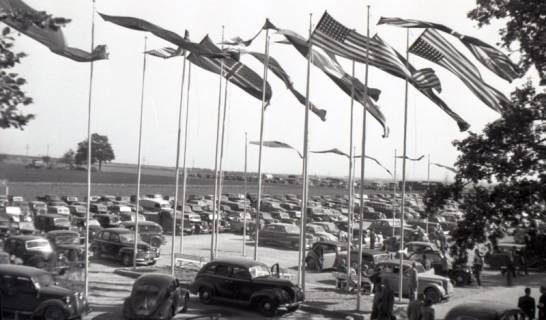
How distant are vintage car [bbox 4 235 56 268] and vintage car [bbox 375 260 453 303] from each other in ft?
42.3

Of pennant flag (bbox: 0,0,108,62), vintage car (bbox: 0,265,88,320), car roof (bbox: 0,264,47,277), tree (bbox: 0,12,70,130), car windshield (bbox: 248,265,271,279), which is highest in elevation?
pennant flag (bbox: 0,0,108,62)

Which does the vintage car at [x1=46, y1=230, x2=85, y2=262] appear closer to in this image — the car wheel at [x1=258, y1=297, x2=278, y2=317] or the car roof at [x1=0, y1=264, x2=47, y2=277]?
the car roof at [x1=0, y1=264, x2=47, y2=277]

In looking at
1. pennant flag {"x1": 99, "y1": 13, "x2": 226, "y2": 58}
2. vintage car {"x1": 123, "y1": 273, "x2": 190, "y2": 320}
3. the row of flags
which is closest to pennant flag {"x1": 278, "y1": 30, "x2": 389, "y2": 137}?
the row of flags

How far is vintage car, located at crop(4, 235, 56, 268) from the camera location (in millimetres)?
22344

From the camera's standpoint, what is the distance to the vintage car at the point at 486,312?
13.1 m

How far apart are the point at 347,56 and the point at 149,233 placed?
54.9 ft

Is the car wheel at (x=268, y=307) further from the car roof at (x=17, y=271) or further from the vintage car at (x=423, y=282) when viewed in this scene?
the car roof at (x=17, y=271)

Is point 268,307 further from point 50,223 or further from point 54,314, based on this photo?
point 50,223

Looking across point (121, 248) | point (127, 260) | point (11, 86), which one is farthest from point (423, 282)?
point (11, 86)

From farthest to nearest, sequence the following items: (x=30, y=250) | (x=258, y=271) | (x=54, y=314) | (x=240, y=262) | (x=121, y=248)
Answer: (x=121, y=248) → (x=30, y=250) → (x=240, y=262) → (x=258, y=271) → (x=54, y=314)

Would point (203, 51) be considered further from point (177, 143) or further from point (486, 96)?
point (486, 96)

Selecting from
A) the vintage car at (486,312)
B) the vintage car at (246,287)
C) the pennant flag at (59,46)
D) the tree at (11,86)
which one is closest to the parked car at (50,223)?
the vintage car at (246,287)

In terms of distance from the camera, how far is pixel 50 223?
105ft

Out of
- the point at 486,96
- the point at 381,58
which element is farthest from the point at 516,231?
the point at 381,58
